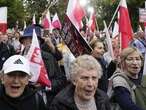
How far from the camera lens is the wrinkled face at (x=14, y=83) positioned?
470 cm

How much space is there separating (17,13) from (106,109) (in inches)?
2007

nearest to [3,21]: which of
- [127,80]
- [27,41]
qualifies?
[27,41]

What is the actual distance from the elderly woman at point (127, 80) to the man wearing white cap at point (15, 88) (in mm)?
883

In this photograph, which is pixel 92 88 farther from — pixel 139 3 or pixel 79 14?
pixel 139 3

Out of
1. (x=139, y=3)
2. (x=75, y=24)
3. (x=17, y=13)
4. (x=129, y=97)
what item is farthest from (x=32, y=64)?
(x=17, y=13)

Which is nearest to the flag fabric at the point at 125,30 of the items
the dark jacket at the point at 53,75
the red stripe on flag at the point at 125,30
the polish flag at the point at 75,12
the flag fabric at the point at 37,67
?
the red stripe on flag at the point at 125,30

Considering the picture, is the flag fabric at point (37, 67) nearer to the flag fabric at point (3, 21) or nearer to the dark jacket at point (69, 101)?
the dark jacket at point (69, 101)

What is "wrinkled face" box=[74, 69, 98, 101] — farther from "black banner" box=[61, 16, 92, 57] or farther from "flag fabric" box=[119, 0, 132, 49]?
"flag fabric" box=[119, 0, 132, 49]

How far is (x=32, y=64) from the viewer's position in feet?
21.6

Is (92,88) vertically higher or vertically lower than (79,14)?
lower

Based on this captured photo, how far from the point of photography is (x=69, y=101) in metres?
4.66

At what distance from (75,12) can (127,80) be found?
9.30ft

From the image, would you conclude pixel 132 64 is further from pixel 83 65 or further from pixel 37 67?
pixel 37 67

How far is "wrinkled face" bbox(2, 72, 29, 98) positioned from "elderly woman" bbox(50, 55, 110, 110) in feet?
1.06
